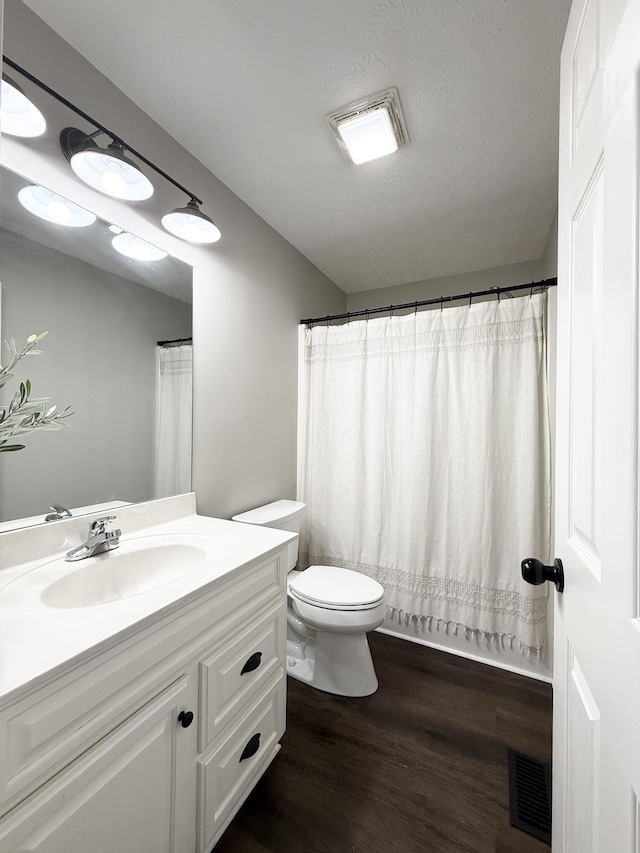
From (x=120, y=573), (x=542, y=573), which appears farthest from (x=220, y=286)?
(x=542, y=573)

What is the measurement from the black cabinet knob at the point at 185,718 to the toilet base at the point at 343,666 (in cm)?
86

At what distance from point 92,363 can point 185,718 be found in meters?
1.09

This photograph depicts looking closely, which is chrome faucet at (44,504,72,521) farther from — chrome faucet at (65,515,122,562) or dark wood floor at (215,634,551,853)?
dark wood floor at (215,634,551,853)

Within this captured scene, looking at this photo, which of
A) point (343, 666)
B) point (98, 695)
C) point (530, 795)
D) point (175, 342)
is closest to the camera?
point (98, 695)

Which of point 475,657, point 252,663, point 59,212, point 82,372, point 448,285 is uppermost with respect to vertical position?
point 448,285

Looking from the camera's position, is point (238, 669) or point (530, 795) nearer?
point (238, 669)

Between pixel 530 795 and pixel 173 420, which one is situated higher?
pixel 173 420

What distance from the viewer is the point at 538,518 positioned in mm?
1755

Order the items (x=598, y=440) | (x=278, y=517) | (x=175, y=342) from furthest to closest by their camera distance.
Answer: (x=278, y=517)
(x=175, y=342)
(x=598, y=440)

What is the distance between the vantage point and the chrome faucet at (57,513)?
109cm

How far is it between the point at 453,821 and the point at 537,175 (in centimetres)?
256

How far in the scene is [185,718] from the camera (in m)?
0.85

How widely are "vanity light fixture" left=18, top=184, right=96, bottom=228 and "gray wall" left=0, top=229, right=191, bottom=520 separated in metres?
0.10

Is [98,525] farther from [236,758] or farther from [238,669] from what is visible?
[236,758]
